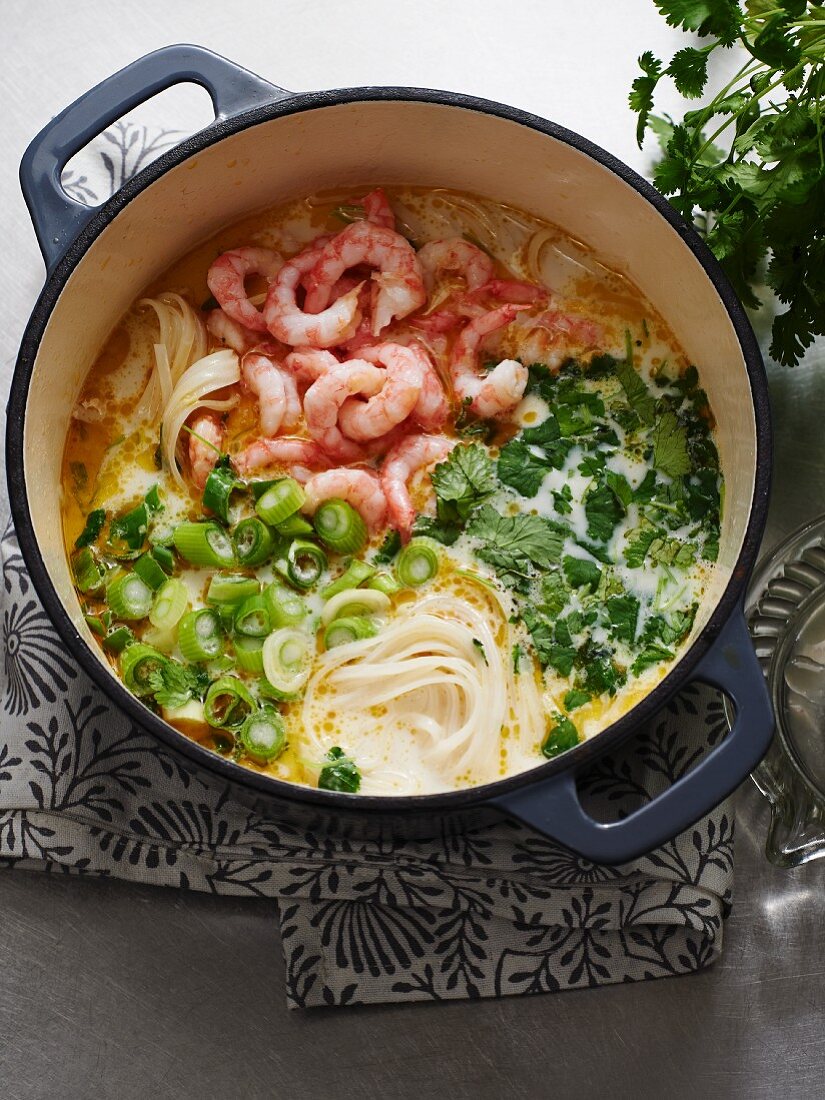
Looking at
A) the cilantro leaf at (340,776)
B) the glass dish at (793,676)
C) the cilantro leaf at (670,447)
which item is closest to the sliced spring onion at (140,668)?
the cilantro leaf at (340,776)

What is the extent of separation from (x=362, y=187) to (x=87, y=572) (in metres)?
1.01

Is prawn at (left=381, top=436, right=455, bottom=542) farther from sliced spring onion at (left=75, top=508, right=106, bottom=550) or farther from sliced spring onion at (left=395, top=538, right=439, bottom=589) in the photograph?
sliced spring onion at (left=75, top=508, right=106, bottom=550)

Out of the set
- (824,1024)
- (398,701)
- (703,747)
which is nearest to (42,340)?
(398,701)

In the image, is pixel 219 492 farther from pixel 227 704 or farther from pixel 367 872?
pixel 367 872

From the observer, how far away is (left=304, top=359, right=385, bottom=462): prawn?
2146mm

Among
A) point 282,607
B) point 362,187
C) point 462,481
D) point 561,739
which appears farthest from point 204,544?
point 362,187

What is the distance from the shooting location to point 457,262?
231 cm

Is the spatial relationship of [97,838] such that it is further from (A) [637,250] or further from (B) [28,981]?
(A) [637,250]

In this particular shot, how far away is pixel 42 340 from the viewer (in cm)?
198

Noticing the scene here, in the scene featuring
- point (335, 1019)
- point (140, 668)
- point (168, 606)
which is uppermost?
point (168, 606)

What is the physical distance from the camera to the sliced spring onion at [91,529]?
2.20 m

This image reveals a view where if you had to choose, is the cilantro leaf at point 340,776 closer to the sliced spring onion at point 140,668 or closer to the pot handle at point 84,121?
the sliced spring onion at point 140,668

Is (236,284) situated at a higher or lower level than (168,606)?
higher

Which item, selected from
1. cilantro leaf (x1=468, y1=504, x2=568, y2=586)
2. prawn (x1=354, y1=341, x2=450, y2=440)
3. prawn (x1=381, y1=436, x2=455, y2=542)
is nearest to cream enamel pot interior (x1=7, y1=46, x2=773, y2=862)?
cilantro leaf (x1=468, y1=504, x2=568, y2=586)
